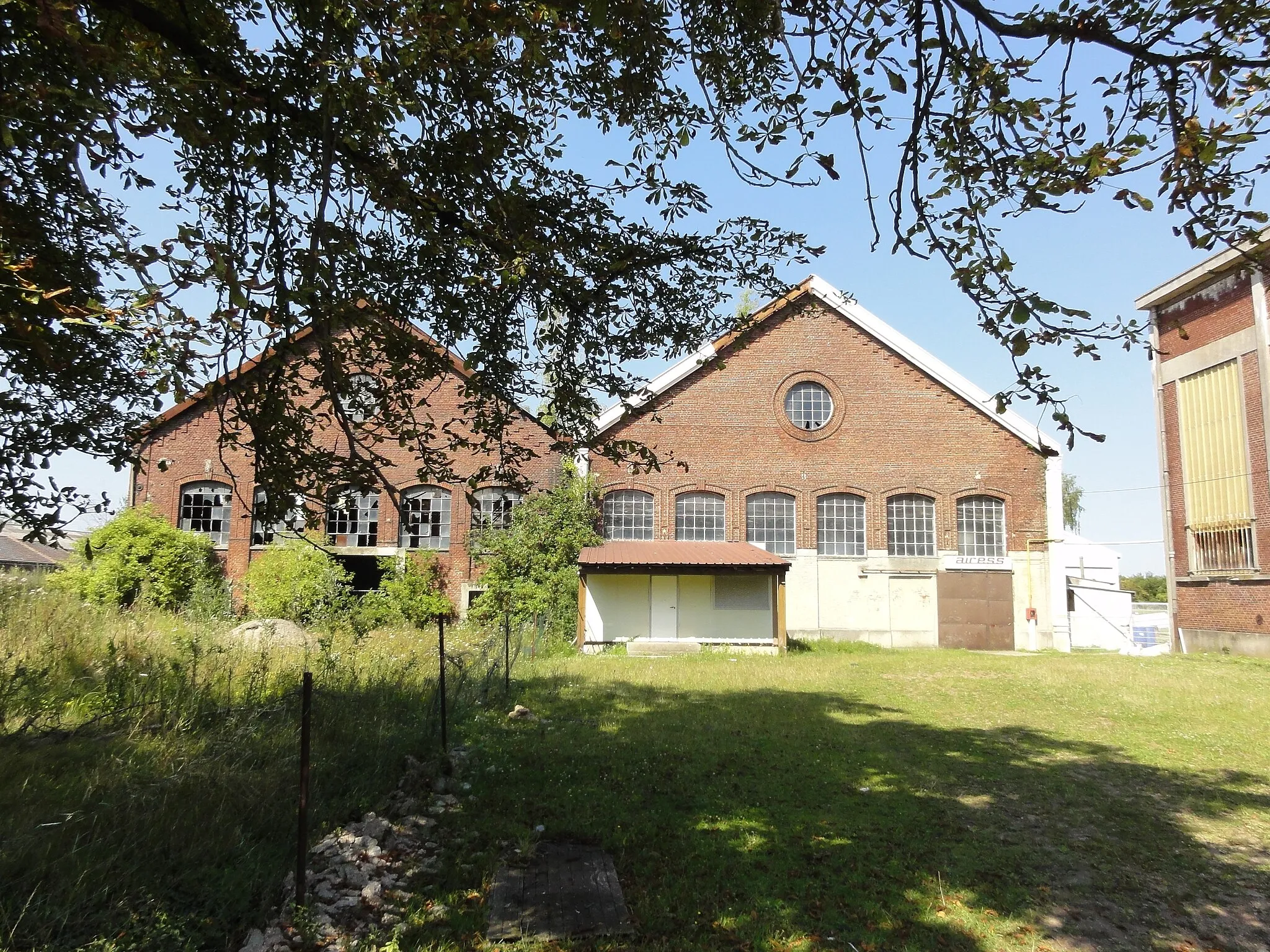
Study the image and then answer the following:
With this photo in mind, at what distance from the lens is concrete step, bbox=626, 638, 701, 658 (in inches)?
878

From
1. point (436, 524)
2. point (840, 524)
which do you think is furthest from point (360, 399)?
point (840, 524)

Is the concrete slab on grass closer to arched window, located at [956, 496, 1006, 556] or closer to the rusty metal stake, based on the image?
the rusty metal stake

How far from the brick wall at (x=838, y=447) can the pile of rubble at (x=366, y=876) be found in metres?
18.9

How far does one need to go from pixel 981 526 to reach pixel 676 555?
10.1 metres

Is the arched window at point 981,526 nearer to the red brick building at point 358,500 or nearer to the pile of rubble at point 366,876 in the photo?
the red brick building at point 358,500

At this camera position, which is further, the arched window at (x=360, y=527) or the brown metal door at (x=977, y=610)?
the brown metal door at (x=977, y=610)

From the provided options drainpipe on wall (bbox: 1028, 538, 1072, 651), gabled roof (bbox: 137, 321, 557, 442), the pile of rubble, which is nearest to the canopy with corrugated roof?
drainpipe on wall (bbox: 1028, 538, 1072, 651)

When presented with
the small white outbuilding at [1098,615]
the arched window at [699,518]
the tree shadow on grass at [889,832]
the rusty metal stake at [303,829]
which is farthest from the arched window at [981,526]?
the rusty metal stake at [303,829]

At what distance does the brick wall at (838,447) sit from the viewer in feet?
83.6

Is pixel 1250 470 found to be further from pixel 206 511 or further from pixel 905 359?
pixel 206 511

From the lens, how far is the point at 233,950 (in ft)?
13.5

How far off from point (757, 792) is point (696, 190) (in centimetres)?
567

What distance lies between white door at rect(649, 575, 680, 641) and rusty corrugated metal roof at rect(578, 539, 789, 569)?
2.89 feet

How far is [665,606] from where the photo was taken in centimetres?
2347
